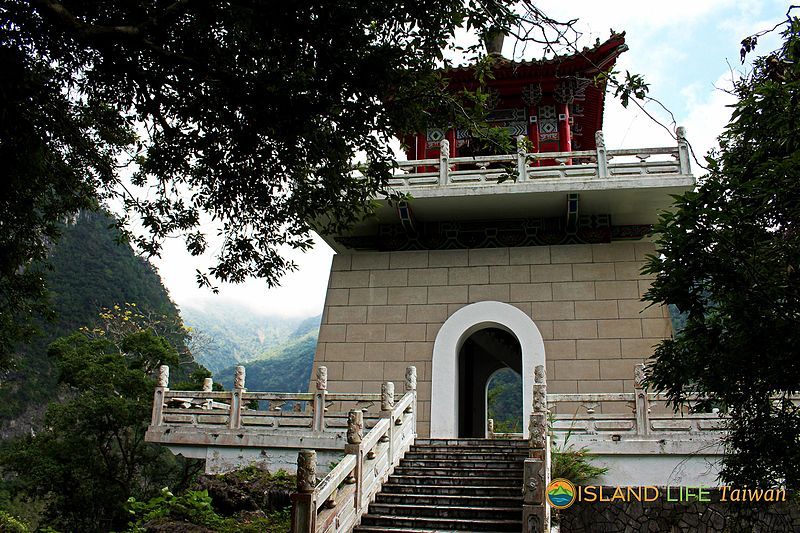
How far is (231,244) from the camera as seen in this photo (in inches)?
261

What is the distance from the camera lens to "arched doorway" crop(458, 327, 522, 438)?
515 inches

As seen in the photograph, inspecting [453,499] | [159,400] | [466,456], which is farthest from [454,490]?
[159,400]

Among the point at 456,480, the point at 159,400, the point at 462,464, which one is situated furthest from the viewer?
the point at 159,400

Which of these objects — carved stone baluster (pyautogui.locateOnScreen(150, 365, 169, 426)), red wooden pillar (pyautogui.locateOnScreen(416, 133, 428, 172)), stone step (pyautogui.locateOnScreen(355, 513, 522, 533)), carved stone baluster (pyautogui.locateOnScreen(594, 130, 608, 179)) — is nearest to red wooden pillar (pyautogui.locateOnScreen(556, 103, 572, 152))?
carved stone baluster (pyautogui.locateOnScreen(594, 130, 608, 179))

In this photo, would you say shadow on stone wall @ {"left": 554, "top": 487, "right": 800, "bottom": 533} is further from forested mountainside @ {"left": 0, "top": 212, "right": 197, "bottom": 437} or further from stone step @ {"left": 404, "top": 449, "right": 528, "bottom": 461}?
forested mountainside @ {"left": 0, "top": 212, "right": 197, "bottom": 437}

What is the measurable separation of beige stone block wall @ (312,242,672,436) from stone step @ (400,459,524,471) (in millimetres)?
1933

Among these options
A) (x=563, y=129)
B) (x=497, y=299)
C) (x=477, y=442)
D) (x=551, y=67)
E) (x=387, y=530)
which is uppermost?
(x=551, y=67)

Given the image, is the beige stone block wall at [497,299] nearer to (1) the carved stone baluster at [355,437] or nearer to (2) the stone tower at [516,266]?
(2) the stone tower at [516,266]

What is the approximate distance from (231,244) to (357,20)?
2.59 m

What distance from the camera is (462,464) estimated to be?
764cm

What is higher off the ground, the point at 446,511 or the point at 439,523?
the point at 446,511

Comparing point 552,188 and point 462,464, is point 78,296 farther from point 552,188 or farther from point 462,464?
point 462,464

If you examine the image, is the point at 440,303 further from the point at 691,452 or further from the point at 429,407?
the point at 691,452

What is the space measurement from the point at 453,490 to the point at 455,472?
44cm
